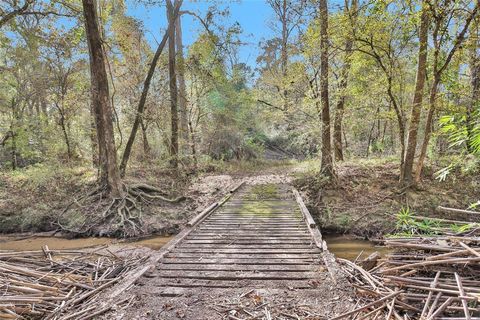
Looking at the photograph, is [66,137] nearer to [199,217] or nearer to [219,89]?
[219,89]

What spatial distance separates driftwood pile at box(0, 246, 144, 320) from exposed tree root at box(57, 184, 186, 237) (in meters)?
3.74

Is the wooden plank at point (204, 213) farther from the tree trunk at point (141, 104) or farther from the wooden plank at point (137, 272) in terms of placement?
the tree trunk at point (141, 104)

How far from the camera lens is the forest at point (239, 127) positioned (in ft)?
22.6

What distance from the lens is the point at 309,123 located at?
1233cm

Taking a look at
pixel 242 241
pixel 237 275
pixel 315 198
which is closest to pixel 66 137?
pixel 315 198

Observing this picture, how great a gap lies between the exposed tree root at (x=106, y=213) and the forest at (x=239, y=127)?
0.05m

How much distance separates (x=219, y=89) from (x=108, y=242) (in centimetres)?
1139

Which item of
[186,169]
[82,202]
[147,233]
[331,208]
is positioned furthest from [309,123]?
[82,202]

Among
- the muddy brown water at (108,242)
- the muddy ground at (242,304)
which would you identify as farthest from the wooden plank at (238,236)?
the muddy brown water at (108,242)

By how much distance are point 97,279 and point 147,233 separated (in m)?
4.67

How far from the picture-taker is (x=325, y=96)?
33.8 ft

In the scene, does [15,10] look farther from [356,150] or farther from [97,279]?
[356,150]

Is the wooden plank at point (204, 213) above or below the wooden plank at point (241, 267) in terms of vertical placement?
above

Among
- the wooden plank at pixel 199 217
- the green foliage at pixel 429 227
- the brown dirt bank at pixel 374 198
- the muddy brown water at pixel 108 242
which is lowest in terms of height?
the muddy brown water at pixel 108 242
